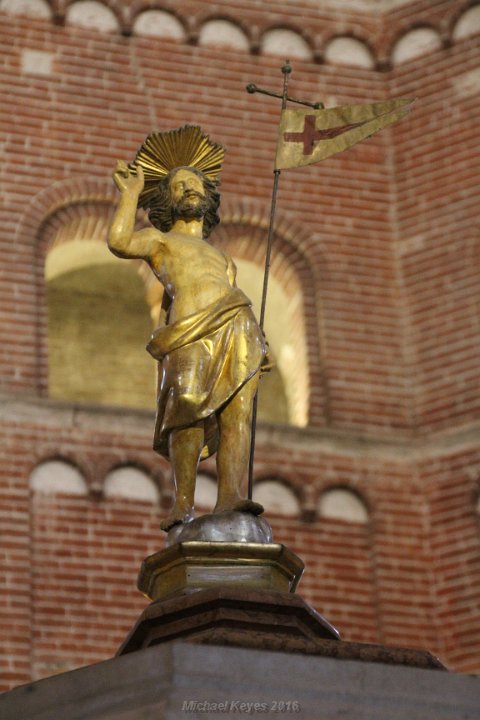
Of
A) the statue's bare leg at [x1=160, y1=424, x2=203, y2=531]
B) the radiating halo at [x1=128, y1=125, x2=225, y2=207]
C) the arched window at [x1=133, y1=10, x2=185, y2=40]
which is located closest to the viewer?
the statue's bare leg at [x1=160, y1=424, x2=203, y2=531]

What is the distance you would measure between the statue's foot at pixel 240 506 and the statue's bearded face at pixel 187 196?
42.6 inches

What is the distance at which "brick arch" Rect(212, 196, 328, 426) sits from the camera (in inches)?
424

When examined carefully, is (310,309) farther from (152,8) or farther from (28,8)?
(28,8)

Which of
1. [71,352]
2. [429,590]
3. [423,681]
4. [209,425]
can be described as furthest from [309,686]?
[71,352]

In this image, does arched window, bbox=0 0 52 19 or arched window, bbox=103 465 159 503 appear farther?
arched window, bbox=0 0 52 19

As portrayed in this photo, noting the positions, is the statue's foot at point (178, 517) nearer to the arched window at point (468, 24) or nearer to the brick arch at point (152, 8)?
the brick arch at point (152, 8)

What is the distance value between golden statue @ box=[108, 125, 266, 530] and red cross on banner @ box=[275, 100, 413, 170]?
1.87 feet

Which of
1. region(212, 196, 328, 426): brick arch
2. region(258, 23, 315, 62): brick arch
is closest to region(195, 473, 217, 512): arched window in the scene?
region(212, 196, 328, 426): brick arch

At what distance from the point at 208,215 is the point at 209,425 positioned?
2.83ft

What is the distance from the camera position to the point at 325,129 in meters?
6.66

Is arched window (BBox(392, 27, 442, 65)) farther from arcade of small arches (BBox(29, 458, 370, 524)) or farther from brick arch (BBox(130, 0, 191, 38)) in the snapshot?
arcade of small arches (BBox(29, 458, 370, 524))

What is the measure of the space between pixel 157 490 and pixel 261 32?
3263mm

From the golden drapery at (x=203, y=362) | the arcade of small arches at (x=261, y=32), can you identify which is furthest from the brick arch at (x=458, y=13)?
the golden drapery at (x=203, y=362)

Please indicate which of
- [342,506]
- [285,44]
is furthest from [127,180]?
[285,44]
